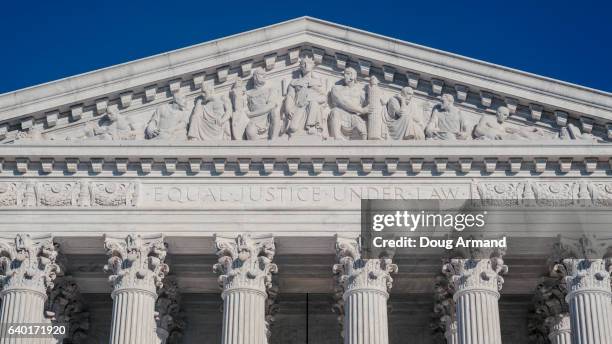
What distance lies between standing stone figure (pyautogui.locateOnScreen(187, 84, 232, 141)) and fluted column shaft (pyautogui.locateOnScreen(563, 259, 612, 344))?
11954 millimetres

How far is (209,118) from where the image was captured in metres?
40.9

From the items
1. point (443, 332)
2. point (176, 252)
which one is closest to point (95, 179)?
point (176, 252)

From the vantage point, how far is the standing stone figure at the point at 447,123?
40406 mm

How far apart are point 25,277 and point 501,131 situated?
1612 cm

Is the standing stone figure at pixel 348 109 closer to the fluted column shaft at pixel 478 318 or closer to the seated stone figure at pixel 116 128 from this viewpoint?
the fluted column shaft at pixel 478 318

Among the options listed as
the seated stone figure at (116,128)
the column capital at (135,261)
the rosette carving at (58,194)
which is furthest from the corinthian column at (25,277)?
the seated stone figure at (116,128)

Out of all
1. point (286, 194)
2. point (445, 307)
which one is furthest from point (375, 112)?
Answer: point (445, 307)

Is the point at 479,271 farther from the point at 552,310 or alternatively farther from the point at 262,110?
the point at 262,110

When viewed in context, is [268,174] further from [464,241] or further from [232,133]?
[464,241]

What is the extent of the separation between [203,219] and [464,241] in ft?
27.5

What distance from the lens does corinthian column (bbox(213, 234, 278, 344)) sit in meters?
38.0

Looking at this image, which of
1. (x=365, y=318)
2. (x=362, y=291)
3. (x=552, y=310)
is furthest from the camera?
(x=552, y=310)

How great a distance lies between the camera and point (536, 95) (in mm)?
40438

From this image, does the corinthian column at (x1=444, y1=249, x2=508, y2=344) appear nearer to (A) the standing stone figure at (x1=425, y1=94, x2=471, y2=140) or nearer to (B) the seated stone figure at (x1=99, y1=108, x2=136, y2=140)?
(A) the standing stone figure at (x1=425, y1=94, x2=471, y2=140)
